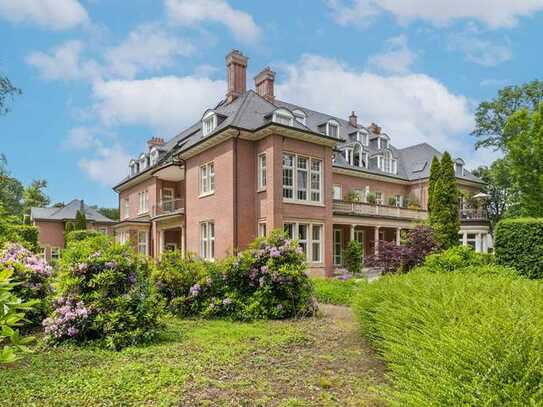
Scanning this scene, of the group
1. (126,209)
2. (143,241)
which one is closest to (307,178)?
(143,241)

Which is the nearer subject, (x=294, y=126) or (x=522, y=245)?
(x=522, y=245)

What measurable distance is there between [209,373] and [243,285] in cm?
428

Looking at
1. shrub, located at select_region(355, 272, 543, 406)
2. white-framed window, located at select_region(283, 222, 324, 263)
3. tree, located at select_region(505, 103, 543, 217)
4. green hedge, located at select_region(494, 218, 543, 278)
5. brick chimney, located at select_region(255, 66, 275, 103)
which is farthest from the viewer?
brick chimney, located at select_region(255, 66, 275, 103)

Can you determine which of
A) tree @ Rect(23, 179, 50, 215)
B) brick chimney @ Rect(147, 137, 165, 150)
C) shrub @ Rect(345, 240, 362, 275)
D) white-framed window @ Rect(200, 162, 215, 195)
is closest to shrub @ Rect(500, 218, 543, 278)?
shrub @ Rect(345, 240, 362, 275)

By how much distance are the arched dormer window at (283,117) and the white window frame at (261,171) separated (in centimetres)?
186

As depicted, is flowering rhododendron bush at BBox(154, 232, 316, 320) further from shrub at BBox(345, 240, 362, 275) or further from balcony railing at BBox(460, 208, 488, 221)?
balcony railing at BBox(460, 208, 488, 221)

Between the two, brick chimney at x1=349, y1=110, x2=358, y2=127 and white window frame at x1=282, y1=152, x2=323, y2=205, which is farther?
brick chimney at x1=349, y1=110, x2=358, y2=127

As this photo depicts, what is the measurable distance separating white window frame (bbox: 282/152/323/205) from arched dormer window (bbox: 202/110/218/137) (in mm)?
4764

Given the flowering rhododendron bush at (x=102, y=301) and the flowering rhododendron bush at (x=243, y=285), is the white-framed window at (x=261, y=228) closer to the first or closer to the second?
the flowering rhododendron bush at (x=243, y=285)

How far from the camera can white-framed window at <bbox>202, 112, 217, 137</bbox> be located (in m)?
19.2

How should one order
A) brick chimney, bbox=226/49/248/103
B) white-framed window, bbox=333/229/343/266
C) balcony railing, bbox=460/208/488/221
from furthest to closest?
balcony railing, bbox=460/208/488/221
white-framed window, bbox=333/229/343/266
brick chimney, bbox=226/49/248/103

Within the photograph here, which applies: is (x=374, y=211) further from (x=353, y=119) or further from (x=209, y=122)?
(x=209, y=122)

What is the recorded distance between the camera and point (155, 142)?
2911 cm

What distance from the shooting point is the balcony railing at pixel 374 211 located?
21.9 m
